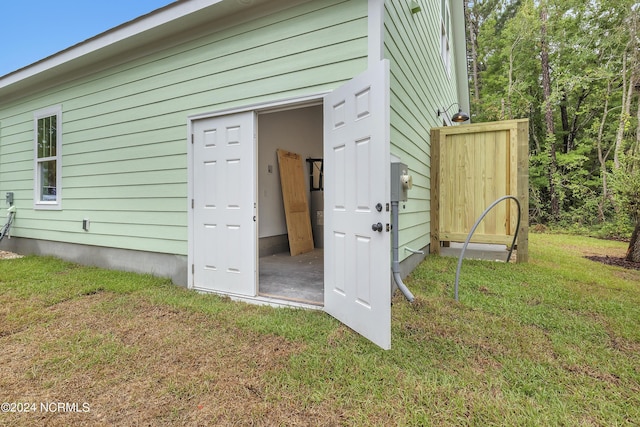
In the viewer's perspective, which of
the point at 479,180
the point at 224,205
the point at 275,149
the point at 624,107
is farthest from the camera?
the point at 624,107

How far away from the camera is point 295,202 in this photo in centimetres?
647

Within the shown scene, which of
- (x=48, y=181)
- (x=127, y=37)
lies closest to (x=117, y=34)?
(x=127, y=37)

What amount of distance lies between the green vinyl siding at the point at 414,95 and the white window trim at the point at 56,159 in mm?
5517

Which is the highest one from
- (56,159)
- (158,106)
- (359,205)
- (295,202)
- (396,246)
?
(158,106)

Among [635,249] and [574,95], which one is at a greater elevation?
[574,95]

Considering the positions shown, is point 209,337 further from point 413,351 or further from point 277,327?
point 413,351

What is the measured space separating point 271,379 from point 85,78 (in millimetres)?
5499

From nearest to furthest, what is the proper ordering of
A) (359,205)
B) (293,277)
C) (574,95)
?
(359,205) < (293,277) < (574,95)

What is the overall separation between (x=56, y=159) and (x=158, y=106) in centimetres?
273

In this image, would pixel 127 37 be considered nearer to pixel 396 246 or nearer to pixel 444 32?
pixel 396 246

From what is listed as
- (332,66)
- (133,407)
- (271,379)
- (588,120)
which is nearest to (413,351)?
(271,379)

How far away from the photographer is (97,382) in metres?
1.94

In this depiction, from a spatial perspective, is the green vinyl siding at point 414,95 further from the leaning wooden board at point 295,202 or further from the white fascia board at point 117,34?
the leaning wooden board at point 295,202

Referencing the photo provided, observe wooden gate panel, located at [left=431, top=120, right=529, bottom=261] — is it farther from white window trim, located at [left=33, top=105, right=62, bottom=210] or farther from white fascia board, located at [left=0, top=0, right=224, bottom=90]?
white window trim, located at [left=33, top=105, right=62, bottom=210]
